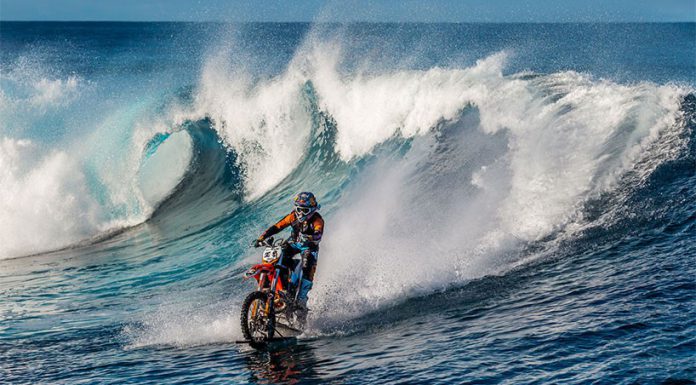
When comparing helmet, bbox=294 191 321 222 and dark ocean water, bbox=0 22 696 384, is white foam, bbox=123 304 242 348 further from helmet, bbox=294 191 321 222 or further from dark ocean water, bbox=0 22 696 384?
helmet, bbox=294 191 321 222

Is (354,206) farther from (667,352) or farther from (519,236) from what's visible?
(667,352)

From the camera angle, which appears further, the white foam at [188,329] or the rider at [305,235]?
the rider at [305,235]

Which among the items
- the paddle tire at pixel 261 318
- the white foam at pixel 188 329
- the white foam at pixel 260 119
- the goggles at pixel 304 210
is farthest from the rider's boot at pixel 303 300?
the white foam at pixel 260 119

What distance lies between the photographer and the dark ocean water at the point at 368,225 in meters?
8.95

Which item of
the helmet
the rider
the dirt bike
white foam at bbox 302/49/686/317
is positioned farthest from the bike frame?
white foam at bbox 302/49/686/317

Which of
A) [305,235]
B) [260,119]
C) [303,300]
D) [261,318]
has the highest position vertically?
[260,119]

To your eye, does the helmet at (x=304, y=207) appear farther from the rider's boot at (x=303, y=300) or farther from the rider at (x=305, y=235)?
the rider's boot at (x=303, y=300)

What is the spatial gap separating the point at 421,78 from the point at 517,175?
596 cm

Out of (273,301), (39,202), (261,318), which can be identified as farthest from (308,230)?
(39,202)

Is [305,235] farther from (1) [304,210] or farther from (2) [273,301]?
(2) [273,301]

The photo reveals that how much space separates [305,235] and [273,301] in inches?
48.5

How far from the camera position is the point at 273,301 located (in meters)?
9.86

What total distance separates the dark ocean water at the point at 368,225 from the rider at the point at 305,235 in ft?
1.61

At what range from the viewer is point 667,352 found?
25.8ft
